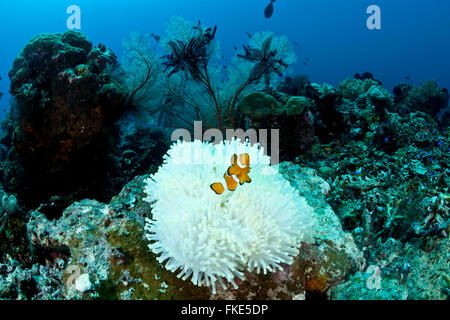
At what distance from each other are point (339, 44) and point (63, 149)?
321 feet

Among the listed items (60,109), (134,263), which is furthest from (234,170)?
A: (60,109)

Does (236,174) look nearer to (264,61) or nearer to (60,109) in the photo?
(60,109)

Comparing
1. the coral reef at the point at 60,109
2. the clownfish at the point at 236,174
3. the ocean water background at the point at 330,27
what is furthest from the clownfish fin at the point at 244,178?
the ocean water background at the point at 330,27

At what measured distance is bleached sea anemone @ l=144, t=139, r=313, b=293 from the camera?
183 cm

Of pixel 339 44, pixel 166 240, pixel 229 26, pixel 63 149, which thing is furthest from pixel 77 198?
pixel 339 44

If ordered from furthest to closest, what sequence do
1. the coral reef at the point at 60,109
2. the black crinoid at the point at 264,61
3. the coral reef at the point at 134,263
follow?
the black crinoid at the point at 264,61
the coral reef at the point at 60,109
the coral reef at the point at 134,263

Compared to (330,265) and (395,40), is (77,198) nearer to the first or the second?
(330,265)

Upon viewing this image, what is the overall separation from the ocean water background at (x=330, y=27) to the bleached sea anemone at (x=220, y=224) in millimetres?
77620

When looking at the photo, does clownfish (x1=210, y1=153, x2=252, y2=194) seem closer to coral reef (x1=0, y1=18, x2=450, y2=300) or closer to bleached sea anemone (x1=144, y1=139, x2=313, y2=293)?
coral reef (x1=0, y1=18, x2=450, y2=300)

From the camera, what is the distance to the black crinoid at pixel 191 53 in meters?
5.87

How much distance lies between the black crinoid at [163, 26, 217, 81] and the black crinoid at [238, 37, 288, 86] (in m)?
0.83

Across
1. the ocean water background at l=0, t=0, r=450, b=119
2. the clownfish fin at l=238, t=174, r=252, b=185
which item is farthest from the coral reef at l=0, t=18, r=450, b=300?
the ocean water background at l=0, t=0, r=450, b=119

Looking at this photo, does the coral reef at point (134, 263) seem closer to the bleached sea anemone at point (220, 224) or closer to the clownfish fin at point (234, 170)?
the bleached sea anemone at point (220, 224)

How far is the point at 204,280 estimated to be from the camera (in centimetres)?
192
